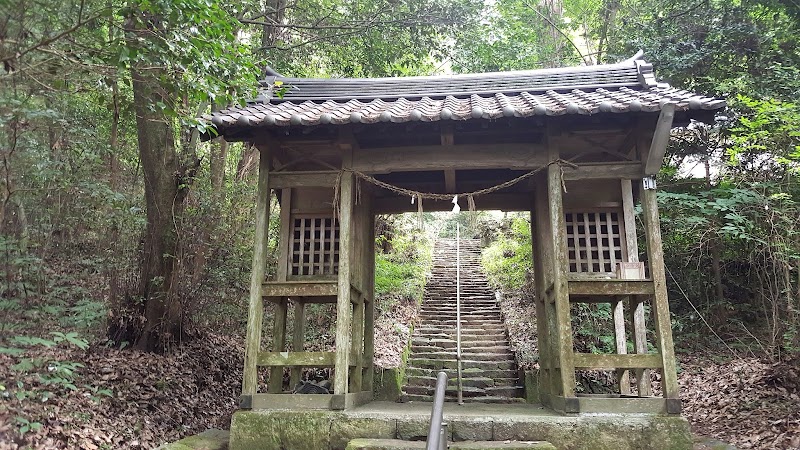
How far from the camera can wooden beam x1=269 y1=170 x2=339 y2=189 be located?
638cm

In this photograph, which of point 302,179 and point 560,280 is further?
point 302,179

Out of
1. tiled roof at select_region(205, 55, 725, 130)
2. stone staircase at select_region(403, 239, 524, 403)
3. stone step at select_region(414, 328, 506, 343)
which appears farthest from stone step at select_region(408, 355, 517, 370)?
tiled roof at select_region(205, 55, 725, 130)

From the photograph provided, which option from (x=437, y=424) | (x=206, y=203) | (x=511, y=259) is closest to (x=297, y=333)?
(x=206, y=203)

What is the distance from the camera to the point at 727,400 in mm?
7109

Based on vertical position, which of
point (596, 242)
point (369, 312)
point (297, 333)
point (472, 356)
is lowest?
point (472, 356)

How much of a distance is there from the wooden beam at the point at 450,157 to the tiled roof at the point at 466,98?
53 centimetres

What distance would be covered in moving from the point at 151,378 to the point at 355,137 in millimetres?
4171

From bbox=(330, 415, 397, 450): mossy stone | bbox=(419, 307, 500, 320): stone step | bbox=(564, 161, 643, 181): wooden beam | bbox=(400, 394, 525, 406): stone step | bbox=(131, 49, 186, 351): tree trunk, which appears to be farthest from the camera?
bbox=(419, 307, 500, 320): stone step

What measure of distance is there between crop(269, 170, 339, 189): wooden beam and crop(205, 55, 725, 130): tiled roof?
0.77 m

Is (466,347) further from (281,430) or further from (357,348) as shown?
(281,430)

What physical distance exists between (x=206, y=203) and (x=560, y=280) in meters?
5.71

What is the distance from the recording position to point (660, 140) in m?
5.54

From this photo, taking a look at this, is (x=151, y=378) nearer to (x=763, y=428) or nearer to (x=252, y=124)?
(x=252, y=124)

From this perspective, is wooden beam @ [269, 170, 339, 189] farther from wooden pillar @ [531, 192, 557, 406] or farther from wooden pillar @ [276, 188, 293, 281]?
wooden pillar @ [531, 192, 557, 406]
